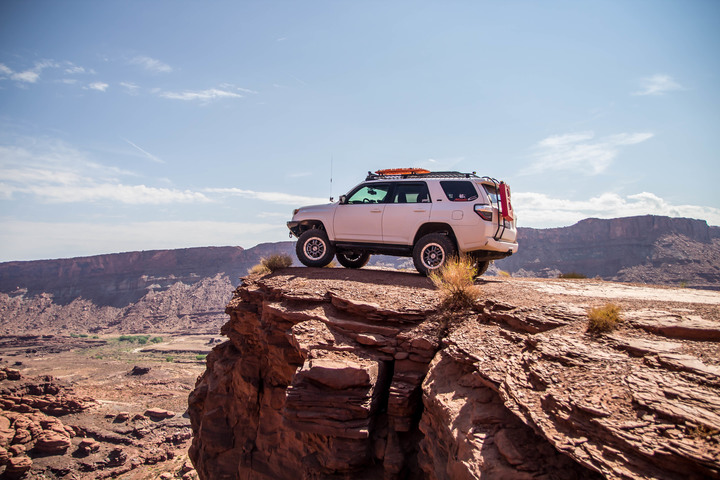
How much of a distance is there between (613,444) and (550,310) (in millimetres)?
2669

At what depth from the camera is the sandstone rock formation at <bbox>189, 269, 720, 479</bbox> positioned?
3.46m

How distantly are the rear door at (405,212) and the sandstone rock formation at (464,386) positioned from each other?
1.10m

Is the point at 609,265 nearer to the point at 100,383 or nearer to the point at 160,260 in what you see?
the point at 100,383

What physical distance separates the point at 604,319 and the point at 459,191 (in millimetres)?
4796

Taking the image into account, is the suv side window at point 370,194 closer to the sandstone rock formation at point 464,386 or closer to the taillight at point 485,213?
the sandstone rock formation at point 464,386

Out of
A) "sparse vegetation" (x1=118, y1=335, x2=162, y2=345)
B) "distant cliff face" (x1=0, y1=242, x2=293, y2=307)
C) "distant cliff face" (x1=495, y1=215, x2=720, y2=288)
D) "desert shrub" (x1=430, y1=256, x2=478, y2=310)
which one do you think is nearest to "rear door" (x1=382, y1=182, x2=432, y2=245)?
"desert shrub" (x1=430, y1=256, x2=478, y2=310)

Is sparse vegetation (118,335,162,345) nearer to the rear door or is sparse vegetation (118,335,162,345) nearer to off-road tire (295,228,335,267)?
off-road tire (295,228,335,267)

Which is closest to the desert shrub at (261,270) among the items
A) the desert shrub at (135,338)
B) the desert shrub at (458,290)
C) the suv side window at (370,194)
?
the suv side window at (370,194)

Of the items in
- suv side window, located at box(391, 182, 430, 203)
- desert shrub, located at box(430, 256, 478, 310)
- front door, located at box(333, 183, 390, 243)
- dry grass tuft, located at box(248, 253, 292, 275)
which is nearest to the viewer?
desert shrub, located at box(430, 256, 478, 310)

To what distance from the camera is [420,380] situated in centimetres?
612

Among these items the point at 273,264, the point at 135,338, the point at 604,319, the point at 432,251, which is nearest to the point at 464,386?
the point at 604,319

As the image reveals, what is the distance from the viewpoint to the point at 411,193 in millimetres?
9594

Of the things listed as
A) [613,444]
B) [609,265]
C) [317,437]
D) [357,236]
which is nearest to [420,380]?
[317,437]

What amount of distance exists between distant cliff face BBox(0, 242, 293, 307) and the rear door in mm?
88717
